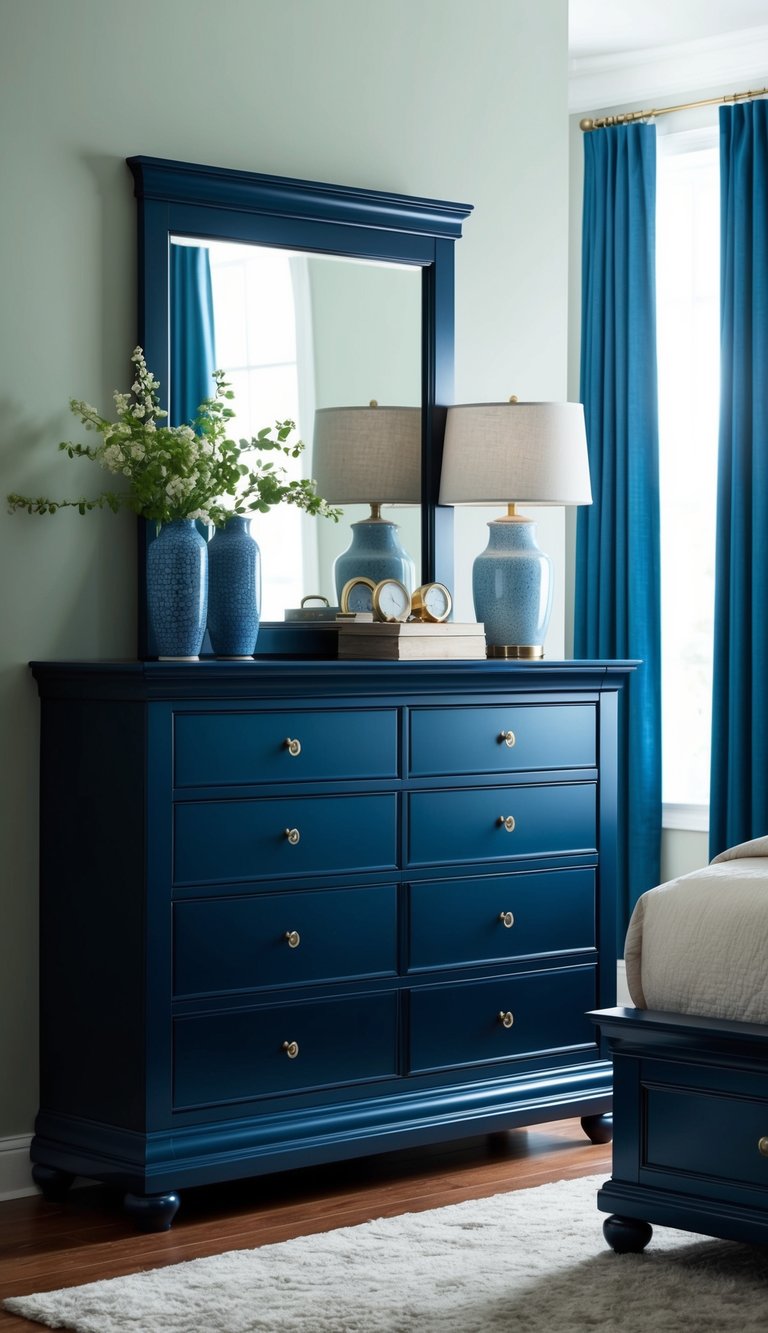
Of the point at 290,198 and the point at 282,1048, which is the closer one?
the point at 282,1048

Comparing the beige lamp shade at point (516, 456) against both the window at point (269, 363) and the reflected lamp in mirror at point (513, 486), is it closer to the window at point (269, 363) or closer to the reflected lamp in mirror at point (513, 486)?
the reflected lamp in mirror at point (513, 486)

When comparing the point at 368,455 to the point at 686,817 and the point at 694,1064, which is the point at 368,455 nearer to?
the point at 694,1064

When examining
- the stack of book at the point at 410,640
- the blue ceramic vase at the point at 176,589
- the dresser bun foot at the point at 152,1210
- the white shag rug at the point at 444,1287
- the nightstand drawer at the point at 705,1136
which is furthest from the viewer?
the stack of book at the point at 410,640

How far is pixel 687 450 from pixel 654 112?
1.00 m

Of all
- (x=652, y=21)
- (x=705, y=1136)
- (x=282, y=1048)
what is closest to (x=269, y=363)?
(x=282, y=1048)

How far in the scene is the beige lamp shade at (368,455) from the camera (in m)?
3.74

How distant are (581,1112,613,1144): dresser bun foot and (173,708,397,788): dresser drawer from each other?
94 cm

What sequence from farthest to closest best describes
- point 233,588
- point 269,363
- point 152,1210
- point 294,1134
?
point 269,363
point 233,588
point 294,1134
point 152,1210

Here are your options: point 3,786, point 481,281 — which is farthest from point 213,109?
point 3,786

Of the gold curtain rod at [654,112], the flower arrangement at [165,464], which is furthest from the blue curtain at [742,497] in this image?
the flower arrangement at [165,464]

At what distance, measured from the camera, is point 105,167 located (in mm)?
3457

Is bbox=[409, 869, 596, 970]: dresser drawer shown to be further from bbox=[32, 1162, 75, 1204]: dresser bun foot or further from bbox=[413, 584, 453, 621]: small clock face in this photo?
bbox=[32, 1162, 75, 1204]: dresser bun foot

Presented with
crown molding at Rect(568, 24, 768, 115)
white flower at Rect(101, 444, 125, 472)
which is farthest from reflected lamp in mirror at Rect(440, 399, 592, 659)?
crown molding at Rect(568, 24, 768, 115)

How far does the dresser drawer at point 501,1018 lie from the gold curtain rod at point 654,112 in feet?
8.60
